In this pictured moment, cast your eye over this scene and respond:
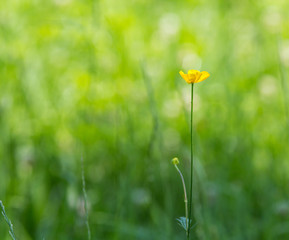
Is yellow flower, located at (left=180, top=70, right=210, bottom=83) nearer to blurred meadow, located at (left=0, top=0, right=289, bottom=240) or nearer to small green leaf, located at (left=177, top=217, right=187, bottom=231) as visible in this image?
small green leaf, located at (left=177, top=217, right=187, bottom=231)

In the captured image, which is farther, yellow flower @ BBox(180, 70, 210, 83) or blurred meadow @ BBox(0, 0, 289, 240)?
blurred meadow @ BBox(0, 0, 289, 240)

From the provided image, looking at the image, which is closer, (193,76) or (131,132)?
(193,76)

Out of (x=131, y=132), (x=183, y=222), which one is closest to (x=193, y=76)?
(x=183, y=222)

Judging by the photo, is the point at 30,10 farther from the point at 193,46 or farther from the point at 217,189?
the point at 217,189

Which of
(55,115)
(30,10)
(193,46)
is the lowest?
(55,115)

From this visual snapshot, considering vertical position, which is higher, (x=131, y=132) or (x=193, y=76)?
(x=193, y=76)

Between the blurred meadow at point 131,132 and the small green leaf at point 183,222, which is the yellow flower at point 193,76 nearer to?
the small green leaf at point 183,222

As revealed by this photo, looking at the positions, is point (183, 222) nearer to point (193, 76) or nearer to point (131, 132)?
point (193, 76)

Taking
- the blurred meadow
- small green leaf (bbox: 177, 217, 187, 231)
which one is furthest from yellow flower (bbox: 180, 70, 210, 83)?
the blurred meadow

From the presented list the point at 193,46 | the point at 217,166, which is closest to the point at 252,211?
the point at 217,166
